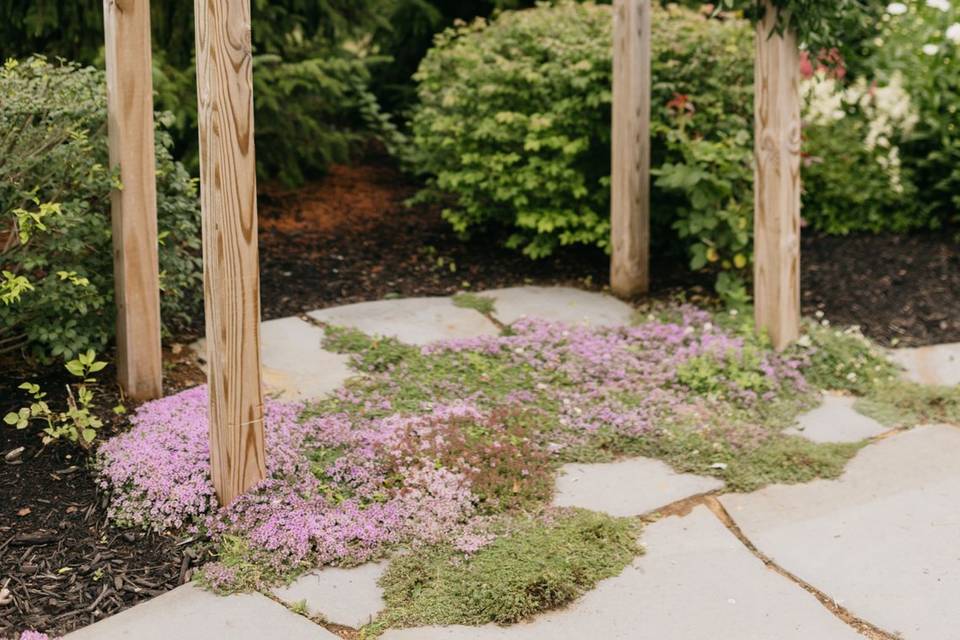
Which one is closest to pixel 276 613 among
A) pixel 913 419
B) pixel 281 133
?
pixel 913 419

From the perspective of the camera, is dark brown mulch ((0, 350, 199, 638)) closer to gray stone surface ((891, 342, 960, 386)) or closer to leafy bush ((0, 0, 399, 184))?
leafy bush ((0, 0, 399, 184))

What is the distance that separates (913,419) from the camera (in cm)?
451

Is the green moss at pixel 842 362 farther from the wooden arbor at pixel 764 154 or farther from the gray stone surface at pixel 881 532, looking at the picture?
the gray stone surface at pixel 881 532

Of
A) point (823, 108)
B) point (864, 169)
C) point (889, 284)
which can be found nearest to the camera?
point (889, 284)

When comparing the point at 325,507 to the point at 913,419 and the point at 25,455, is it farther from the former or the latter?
the point at 913,419

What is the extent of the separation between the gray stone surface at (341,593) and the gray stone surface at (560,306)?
234cm

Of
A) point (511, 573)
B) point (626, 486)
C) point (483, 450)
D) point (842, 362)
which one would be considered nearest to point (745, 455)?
point (626, 486)

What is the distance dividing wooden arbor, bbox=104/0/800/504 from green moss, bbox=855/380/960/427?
1.70 ft

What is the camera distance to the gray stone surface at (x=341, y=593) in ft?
9.93

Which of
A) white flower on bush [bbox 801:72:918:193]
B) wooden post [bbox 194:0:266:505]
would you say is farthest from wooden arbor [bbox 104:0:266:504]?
white flower on bush [bbox 801:72:918:193]

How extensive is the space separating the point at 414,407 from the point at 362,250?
2.29m

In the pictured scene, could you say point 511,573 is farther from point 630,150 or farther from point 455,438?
point 630,150

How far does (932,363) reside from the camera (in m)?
5.17

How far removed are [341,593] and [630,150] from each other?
10.6ft
